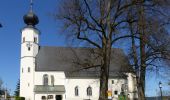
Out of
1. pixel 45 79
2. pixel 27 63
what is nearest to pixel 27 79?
pixel 27 63

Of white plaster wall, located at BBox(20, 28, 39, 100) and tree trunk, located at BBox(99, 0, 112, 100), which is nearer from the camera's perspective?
tree trunk, located at BBox(99, 0, 112, 100)

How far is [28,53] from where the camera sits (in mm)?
66812

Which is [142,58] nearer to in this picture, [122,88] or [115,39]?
[115,39]

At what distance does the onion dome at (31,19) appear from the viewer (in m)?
66.6

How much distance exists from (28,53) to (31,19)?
6.70m

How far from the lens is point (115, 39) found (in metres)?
23.0

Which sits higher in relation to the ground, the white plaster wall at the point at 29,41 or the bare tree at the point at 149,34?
the white plaster wall at the point at 29,41

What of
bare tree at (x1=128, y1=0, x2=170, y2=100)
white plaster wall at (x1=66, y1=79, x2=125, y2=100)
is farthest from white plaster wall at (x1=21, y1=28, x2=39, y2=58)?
bare tree at (x1=128, y1=0, x2=170, y2=100)

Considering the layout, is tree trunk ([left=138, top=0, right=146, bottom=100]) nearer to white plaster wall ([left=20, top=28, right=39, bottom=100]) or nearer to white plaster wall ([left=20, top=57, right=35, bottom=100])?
white plaster wall ([left=20, top=28, right=39, bottom=100])

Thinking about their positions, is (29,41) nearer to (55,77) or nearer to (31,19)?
(31,19)

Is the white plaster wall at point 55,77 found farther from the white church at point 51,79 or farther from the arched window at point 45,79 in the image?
the arched window at point 45,79

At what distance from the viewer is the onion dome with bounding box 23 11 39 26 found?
218 ft

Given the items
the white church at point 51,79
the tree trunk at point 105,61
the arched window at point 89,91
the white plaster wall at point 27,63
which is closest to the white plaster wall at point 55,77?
the white church at point 51,79

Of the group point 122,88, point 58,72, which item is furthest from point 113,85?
point 58,72
